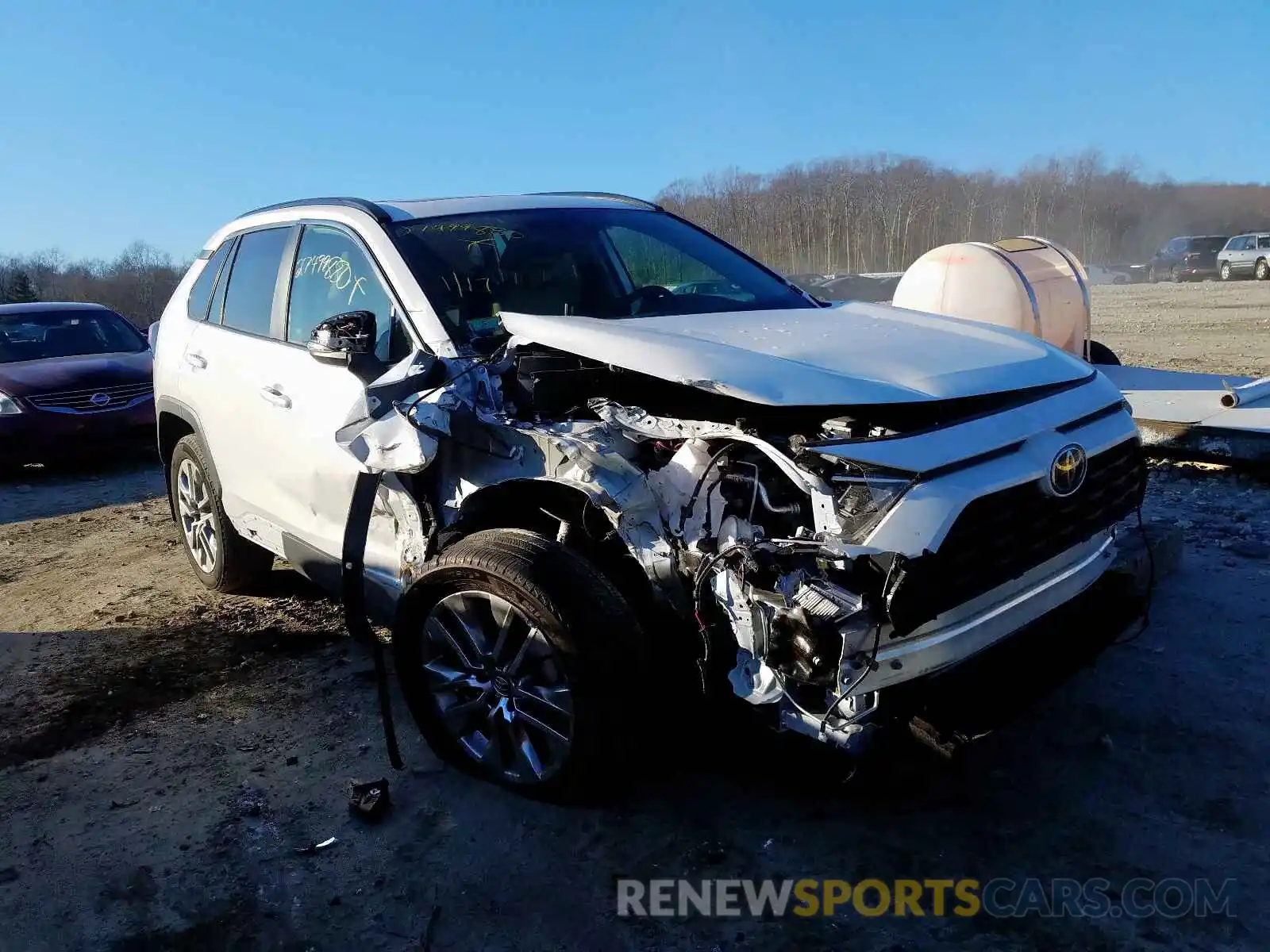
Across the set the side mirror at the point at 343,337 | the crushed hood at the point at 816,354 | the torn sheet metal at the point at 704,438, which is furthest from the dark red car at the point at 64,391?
the torn sheet metal at the point at 704,438

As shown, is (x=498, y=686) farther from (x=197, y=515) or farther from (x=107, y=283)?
(x=107, y=283)

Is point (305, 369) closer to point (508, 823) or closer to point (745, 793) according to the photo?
point (508, 823)

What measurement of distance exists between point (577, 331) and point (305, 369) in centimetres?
136

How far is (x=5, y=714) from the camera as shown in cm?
383

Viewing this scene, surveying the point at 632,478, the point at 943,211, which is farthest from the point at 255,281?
the point at 943,211

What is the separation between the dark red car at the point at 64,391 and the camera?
845 cm

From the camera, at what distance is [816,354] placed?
278 cm

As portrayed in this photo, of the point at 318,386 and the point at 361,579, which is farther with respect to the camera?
the point at 318,386

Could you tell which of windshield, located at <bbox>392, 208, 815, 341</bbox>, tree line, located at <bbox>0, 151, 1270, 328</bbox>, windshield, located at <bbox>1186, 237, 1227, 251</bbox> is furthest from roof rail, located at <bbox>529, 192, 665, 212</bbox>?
windshield, located at <bbox>1186, 237, 1227, 251</bbox>

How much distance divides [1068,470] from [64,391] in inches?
351

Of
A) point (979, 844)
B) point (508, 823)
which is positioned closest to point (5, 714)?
point (508, 823)

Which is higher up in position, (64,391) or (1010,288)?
(1010,288)

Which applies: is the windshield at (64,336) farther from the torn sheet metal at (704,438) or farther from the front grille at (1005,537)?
the front grille at (1005,537)

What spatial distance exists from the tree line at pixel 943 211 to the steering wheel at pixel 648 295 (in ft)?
89.1
